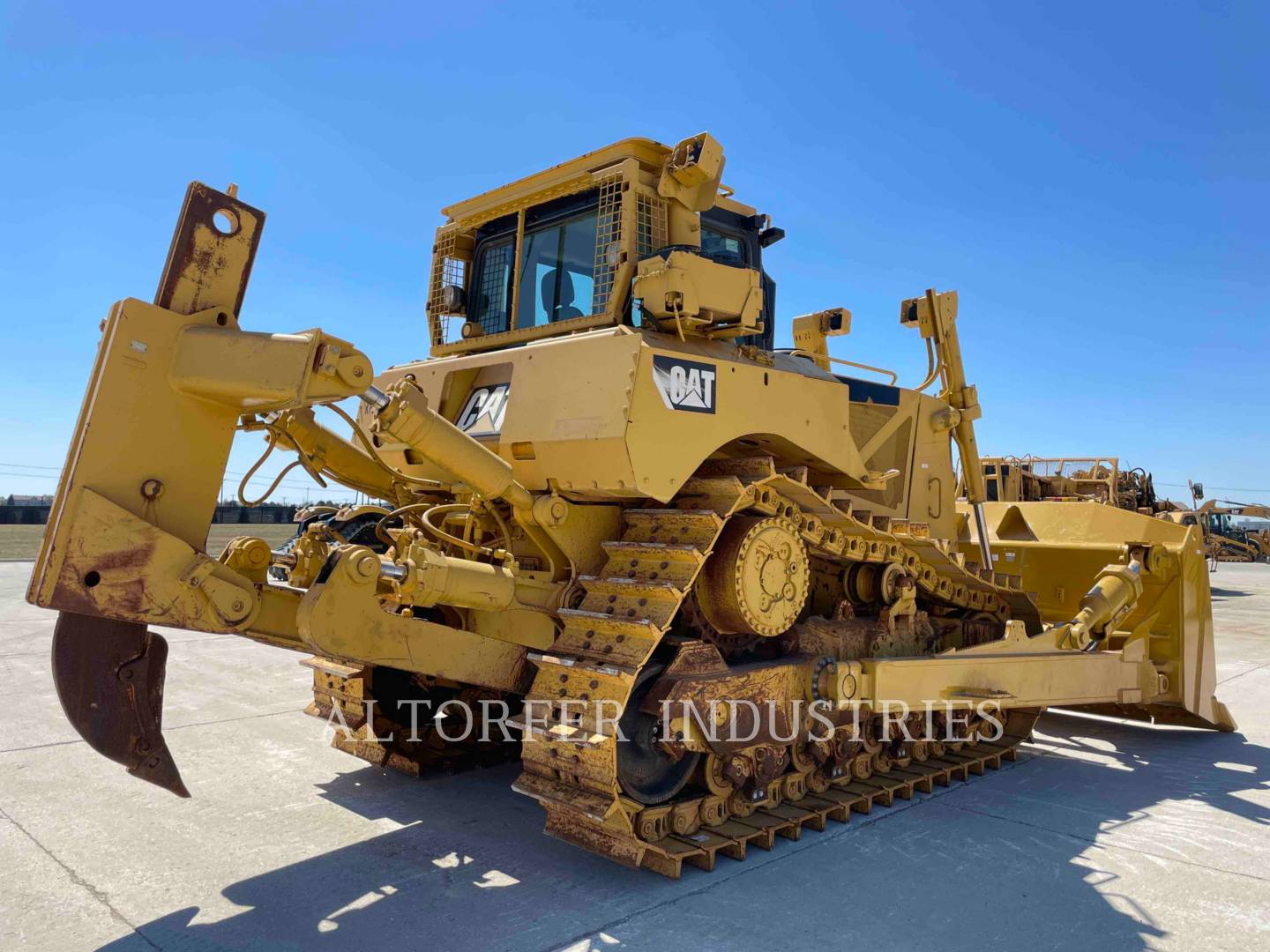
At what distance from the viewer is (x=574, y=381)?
4926mm

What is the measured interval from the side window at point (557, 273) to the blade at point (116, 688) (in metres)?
3.04

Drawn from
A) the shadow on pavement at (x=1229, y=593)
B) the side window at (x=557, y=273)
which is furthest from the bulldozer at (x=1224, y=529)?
the side window at (x=557, y=273)

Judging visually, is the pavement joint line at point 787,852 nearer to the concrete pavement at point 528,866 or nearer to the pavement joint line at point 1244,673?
the concrete pavement at point 528,866

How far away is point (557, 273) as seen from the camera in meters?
6.00

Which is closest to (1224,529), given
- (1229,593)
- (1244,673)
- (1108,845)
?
(1229,593)

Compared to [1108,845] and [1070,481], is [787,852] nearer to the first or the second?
[1108,845]

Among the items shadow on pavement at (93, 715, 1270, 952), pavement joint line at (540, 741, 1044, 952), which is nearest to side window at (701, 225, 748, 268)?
pavement joint line at (540, 741, 1044, 952)

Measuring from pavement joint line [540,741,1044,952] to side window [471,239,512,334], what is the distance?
3.69m

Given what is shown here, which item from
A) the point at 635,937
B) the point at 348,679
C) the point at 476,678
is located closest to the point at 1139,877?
the point at 635,937

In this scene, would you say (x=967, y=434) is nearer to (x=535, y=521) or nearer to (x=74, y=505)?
(x=535, y=521)

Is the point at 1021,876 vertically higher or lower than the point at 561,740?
lower

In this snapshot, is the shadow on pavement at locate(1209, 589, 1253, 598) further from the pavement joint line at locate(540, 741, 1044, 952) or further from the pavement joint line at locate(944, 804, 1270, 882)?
the pavement joint line at locate(944, 804, 1270, 882)

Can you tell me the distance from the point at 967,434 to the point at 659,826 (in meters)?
4.74

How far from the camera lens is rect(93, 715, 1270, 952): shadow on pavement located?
12.8ft
